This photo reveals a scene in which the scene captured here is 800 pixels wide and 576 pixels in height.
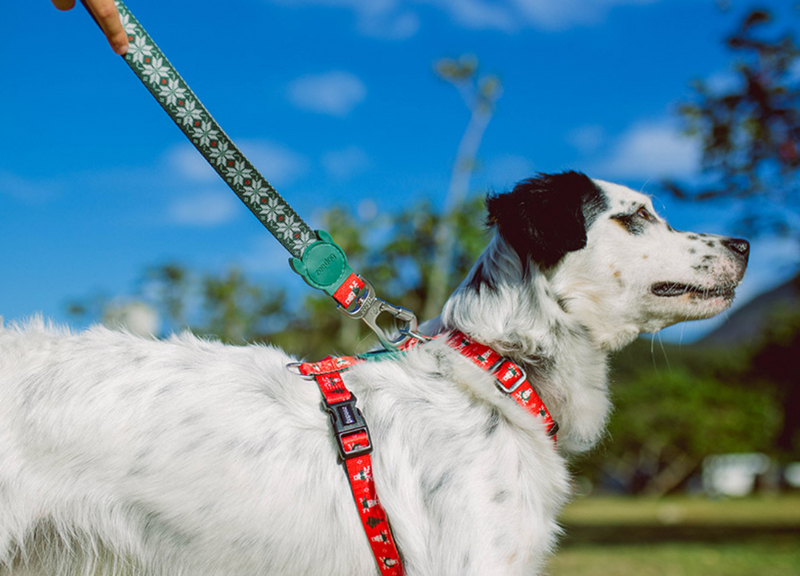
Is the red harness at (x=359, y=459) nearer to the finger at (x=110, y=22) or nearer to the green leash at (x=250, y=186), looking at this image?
the green leash at (x=250, y=186)

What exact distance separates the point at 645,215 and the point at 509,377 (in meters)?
1.12

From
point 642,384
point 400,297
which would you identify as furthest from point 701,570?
point 642,384

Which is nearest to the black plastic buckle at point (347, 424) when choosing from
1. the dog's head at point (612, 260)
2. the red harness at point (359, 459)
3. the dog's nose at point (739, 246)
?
the red harness at point (359, 459)

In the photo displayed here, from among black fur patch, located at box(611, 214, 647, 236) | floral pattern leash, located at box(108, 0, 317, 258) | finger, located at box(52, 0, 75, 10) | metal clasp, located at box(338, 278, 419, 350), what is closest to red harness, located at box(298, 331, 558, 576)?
metal clasp, located at box(338, 278, 419, 350)

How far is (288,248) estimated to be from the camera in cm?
266

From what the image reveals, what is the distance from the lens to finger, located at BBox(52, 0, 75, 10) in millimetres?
2236

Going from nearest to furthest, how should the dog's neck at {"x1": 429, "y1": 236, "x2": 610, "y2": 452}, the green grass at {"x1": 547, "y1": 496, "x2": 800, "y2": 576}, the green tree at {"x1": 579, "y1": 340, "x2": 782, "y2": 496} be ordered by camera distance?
the dog's neck at {"x1": 429, "y1": 236, "x2": 610, "y2": 452}, the green grass at {"x1": 547, "y1": 496, "x2": 800, "y2": 576}, the green tree at {"x1": 579, "y1": 340, "x2": 782, "y2": 496}

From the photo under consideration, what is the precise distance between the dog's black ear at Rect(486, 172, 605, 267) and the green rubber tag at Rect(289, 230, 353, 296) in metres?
0.75

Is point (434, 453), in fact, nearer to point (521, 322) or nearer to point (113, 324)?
point (521, 322)

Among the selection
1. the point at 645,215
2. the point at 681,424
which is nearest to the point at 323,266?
the point at 645,215

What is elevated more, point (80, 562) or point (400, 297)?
point (400, 297)

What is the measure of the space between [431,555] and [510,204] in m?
1.46

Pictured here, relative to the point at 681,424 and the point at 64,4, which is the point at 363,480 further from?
the point at 681,424

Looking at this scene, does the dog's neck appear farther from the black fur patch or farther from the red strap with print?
the red strap with print
